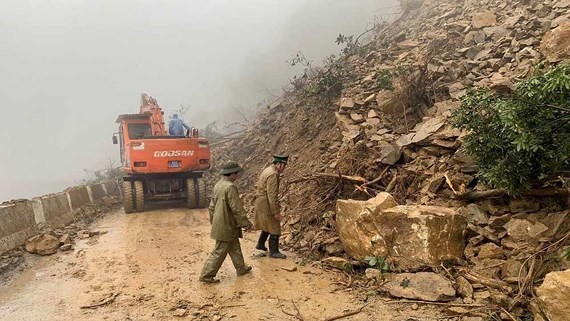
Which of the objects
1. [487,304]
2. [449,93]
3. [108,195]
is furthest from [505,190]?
[108,195]

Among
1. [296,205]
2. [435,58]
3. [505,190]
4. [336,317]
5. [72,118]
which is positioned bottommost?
[336,317]


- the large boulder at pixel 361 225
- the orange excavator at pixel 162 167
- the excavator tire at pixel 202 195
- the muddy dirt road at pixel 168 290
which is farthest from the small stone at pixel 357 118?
the excavator tire at pixel 202 195

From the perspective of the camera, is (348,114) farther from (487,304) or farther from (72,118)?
(72,118)

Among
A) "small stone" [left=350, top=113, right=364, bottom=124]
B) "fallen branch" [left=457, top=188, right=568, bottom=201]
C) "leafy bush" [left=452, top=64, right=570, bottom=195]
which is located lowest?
"fallen branch" [left=457, top=188, right=568, bottom=201]

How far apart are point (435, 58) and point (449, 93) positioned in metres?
1.54

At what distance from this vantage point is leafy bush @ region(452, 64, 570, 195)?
4.16m

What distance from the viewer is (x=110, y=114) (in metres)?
72.2

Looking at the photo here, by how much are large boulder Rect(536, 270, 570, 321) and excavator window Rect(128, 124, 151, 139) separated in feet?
35.8

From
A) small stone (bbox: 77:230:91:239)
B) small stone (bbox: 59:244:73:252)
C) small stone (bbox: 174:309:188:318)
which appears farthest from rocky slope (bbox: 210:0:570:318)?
small stone (bbox: 59:244:73:252)

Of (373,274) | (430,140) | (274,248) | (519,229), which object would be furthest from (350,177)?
(519,229)

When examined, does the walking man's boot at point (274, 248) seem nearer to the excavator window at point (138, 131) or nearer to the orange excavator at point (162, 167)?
the orange excavator at point (162, 167)

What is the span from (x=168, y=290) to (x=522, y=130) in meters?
4.45

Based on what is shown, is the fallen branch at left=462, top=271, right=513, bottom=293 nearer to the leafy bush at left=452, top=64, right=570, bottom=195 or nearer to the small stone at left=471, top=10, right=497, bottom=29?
the leafy bush at left=452, top=64, right=570, bottom=195

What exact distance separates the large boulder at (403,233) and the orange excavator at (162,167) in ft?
21.3
